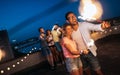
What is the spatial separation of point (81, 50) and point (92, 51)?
29cm

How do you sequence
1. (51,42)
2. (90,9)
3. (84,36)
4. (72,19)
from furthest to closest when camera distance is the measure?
(51,42)
(90,9)
(84,36)
(72,19)

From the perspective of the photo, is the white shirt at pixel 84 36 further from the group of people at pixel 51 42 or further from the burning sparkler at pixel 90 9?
the group of people at pixel 51 42

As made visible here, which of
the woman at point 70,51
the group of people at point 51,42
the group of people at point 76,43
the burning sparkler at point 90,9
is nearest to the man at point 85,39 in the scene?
the group of people at point 76,43

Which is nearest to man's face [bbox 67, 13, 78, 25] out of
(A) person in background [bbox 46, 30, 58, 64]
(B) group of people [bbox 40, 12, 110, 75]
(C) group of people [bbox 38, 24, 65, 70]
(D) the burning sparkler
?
(B) group of people [bbox 40, 12, 110, 75]

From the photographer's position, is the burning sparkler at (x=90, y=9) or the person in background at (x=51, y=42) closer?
the burning sparkler at (x=90, y=9)

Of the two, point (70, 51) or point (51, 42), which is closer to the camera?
point (70, 51)

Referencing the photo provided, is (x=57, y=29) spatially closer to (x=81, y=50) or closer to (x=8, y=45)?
(x=8, y=45)

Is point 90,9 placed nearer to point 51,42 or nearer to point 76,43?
point 76,43

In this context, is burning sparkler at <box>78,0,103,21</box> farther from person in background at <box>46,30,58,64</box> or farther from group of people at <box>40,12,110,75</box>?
person in background at <box>46,30,58,64</box>

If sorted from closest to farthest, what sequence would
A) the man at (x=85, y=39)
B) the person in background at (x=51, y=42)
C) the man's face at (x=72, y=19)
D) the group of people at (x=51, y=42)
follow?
A: the man's face at (x=72, y=19) → the man at (x=85, y=39) → the group of people at (x=51, y=42) → the person in background at (x=51, y=42)

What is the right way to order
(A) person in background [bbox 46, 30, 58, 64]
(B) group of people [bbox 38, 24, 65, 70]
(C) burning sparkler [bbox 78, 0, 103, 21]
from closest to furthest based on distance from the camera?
(C) burning sparkler [bbox 78, 0, 103, 21]
(B) group of people [bbox 38, 24, 65, 70]
(A) person in background [bbox 46, 30, 58, 64]

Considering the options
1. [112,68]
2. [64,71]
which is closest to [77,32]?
[112,68]

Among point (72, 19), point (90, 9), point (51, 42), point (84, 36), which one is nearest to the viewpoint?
point (72, 19)

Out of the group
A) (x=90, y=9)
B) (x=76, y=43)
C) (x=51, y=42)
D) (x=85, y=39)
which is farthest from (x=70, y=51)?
(x=51, y=42)
